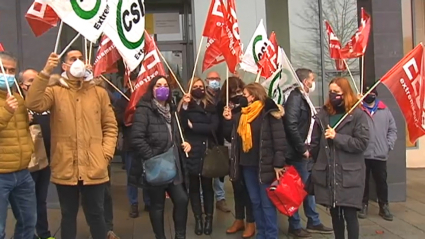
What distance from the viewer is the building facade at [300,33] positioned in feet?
25.7

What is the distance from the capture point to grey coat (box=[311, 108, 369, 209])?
521cm

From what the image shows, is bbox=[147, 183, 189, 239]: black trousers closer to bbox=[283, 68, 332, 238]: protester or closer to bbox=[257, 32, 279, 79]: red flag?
bbox=[283, 68, 332, 238]: protester

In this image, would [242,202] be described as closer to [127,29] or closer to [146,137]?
[146,137]

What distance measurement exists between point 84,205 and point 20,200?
578 millimetres

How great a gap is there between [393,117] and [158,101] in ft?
13.4

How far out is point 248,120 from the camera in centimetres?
581

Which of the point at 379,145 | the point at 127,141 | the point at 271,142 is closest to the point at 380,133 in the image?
the point at 379,145

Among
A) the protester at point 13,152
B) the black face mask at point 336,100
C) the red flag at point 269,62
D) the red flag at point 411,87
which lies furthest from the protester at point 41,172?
the red flag at point 411,87

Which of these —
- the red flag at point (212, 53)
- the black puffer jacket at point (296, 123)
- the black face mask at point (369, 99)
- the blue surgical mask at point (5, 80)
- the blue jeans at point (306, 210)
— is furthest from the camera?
the black face mask at point (369, 99)

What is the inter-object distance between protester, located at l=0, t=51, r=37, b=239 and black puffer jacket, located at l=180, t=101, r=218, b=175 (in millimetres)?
2042

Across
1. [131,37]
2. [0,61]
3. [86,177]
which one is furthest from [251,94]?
[0,61]

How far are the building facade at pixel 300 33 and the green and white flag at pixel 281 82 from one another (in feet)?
6.81

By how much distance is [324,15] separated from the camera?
10.0m

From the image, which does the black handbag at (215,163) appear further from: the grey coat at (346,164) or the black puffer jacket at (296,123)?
the grey coat at (346,164)
